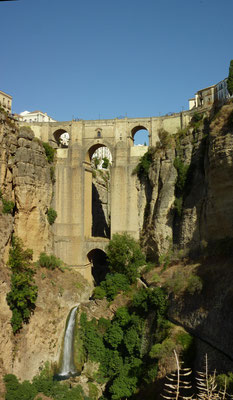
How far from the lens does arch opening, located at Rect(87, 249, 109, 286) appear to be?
3642 cm

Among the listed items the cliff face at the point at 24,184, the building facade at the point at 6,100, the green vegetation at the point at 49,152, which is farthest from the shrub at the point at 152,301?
the building facade at the point at 6,100

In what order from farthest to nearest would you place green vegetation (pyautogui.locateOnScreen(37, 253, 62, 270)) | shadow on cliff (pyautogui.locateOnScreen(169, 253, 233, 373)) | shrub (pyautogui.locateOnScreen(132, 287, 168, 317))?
green vegetation (pyautogui.locateOnScreen(37, 253, 62, 270))
shrub (pyautogui.locateOnScreen(132, 287, 168, 317))
shadow on cliff (pyautogui.locateOnScreen(169, 253, 233, 373))

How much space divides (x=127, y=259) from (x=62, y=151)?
1294 cm

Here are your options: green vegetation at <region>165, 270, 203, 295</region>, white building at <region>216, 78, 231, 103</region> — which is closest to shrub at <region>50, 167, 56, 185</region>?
→ white building at <region>216, 78, 231, 103</region>

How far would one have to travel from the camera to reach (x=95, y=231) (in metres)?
44.6

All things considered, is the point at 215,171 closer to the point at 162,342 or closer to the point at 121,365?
the point at 162,342

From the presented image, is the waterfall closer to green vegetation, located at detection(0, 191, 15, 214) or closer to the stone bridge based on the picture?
the stone bridge

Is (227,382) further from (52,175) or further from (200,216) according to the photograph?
(52,175)

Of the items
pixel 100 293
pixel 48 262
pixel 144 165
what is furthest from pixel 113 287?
pixel 144 165

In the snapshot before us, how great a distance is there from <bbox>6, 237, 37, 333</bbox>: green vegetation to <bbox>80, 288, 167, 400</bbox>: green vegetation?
4305 millimetres

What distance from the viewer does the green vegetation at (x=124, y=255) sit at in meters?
30.4

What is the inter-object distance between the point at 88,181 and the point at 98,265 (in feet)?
31.2

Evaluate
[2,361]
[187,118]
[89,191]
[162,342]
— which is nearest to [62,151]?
[89,191]

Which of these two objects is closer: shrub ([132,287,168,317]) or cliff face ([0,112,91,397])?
shrub ([132,287,168,317])
